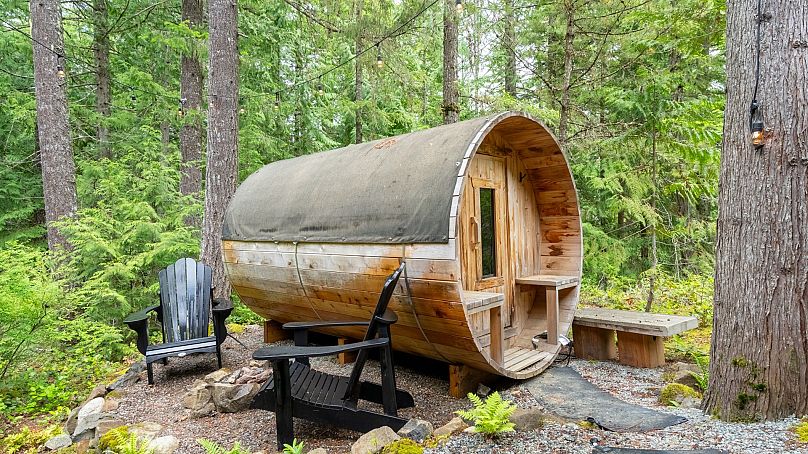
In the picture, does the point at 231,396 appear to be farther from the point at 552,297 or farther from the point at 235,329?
the point at 552,297

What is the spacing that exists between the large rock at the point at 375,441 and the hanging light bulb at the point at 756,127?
105 inches

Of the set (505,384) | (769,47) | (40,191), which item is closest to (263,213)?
(505,384)

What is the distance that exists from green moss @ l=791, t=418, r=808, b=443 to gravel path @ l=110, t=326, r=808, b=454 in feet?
0.12

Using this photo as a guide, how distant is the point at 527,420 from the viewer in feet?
8.50

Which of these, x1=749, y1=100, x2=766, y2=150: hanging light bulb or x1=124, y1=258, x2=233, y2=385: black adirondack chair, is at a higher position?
x1=749, y1=100, x2=766, y2=150: hanging light bulb

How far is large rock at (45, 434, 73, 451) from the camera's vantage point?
3.23 m

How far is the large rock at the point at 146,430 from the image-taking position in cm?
308

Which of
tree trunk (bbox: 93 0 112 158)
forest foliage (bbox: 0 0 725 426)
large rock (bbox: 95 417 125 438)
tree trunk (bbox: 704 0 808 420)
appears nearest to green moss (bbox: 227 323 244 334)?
forest foliage (bbox: 0 0 725 426)

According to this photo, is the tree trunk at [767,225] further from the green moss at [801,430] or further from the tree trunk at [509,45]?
the tree trunk at [509,45]

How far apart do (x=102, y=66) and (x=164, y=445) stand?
8751mm

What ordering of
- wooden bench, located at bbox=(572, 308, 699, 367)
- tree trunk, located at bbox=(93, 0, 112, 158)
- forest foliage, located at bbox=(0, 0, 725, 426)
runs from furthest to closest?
tree trunk, located at bbox=(93, 0, 112, 158) < forest foliage, located at bbox=(0, 0, 725, 426) < wooden bench, located at bbox=(572, 308, 699, 367)

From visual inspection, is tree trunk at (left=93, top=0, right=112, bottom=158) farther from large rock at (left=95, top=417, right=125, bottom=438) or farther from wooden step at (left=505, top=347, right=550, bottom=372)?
wooden step at (left=505, top=347, right=550, bottom=372)

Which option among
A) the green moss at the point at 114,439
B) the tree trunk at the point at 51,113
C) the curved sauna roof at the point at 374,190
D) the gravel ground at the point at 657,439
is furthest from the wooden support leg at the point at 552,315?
the tree trunk at the point at 51,113

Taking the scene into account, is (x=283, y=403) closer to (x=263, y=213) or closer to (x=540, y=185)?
(x=263, y=213)
